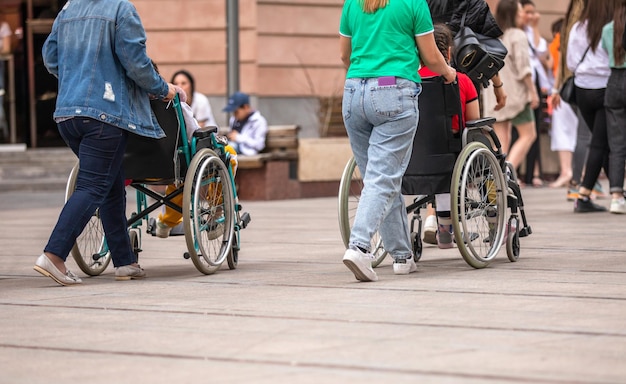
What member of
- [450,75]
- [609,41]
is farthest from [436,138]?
[609,41]

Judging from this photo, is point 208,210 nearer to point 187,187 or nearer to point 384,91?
point 187,187

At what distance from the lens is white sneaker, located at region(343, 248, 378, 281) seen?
6758mm

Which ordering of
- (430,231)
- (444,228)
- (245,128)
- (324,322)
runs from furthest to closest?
1. (245,128)
2. (430,231)
3. (444,228)
4. (324,322)

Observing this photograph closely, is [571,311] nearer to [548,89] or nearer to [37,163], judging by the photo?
[548,89]

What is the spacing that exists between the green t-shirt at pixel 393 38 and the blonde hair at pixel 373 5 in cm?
2

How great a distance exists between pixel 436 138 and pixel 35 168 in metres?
11.1

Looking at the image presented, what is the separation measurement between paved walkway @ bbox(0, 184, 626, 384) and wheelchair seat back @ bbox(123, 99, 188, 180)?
23.4 inches

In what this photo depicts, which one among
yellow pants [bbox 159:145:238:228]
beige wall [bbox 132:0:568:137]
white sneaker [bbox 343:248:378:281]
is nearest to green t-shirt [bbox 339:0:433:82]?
white sneaker [bbox 343:248:378:281]

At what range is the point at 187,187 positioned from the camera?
7.12 m

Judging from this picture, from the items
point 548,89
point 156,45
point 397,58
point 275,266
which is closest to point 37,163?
point 156,45

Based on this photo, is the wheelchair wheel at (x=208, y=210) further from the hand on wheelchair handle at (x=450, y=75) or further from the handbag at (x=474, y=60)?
the handbag at (x=474, y=60)

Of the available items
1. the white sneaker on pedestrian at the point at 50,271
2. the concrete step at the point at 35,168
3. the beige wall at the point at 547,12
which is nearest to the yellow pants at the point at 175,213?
the white sneaker on pedestrian at the point at 50,271

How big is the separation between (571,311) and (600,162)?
6.10 m

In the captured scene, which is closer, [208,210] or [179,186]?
[208,210]
